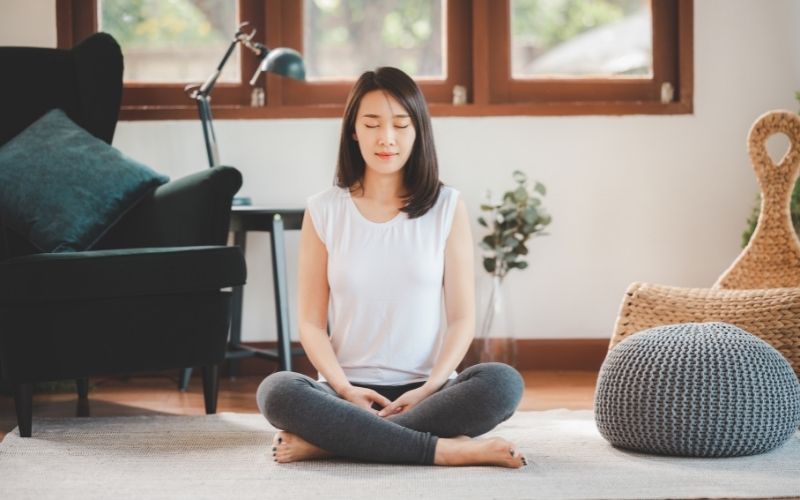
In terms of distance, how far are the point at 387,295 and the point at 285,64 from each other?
1.16m

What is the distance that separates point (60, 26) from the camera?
3.31 m

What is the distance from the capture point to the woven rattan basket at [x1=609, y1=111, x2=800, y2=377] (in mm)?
2270

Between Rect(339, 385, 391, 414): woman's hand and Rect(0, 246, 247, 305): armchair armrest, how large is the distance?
0.58 meters

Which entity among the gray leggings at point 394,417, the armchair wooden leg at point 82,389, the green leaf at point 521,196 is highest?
the green leaf at point 521,196

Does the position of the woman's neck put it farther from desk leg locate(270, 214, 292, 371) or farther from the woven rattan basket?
desk leg locate(270, 214, 292, 371)

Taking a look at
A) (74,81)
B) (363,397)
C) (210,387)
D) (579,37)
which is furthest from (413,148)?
(579,37)

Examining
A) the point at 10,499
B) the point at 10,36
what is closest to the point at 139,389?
the point at 10,36

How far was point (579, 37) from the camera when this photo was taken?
11.2ft

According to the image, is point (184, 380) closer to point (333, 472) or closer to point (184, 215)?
point (184, 215)

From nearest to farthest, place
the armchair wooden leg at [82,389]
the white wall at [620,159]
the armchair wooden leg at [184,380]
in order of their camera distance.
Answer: the armchair wooden leg at [82,389], the armchair wooden leg at [184,380], the white wall at [620,159]

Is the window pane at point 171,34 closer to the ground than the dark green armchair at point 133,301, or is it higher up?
higher up

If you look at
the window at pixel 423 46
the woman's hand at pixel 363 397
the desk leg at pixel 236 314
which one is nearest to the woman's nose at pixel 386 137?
the woman's hand at pixel 363 397

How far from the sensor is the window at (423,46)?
339cm

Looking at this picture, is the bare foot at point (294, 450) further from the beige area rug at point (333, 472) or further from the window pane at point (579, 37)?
the window pane at point (579, 37)
